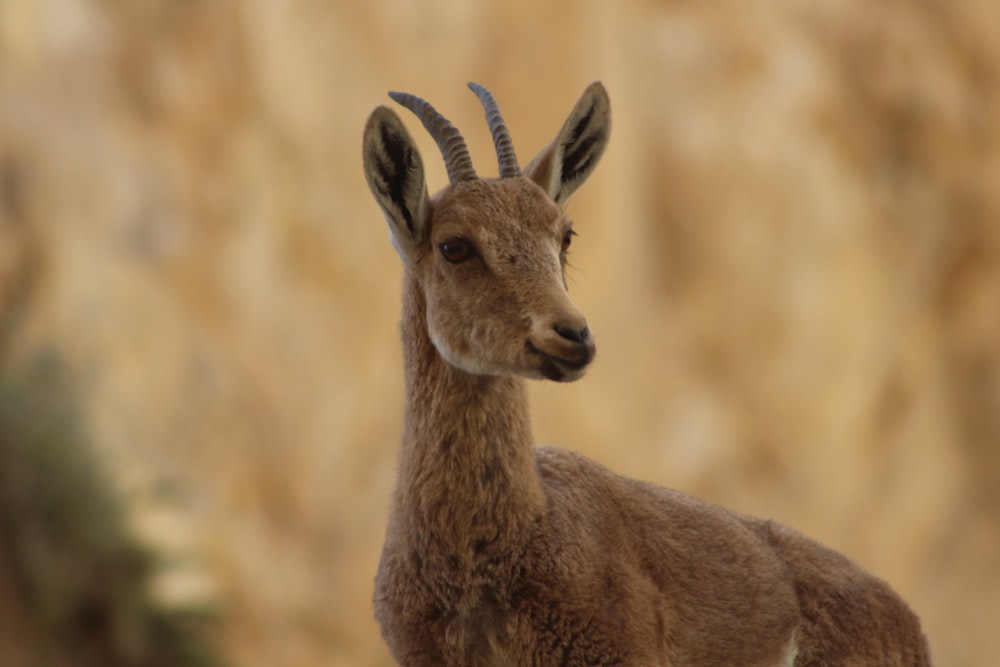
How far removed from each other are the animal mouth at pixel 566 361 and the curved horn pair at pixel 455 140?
2.16ft

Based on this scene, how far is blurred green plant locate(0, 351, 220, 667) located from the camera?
11586mm

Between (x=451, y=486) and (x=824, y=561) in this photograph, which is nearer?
(x=451, y=486)

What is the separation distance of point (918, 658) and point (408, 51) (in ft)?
26.7

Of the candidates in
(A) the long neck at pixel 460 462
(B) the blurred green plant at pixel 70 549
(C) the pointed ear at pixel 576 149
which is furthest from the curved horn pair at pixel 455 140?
(B) the blurred green plant at pixel 70 549

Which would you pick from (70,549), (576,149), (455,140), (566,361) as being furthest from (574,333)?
(70,549)

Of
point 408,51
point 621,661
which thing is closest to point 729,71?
point 408,51

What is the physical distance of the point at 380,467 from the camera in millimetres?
11609

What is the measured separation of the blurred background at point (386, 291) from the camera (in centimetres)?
1134

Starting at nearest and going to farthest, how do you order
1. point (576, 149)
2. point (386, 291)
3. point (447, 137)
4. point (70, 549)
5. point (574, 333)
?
point (574, 333) < point (447, 137) < point (576, 149) < point (386, 291) < point (70, 549)

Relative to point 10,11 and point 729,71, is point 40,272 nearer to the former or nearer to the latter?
point 10,11

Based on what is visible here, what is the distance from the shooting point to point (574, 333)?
3809mm

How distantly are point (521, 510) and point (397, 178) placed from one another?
1.05 metres

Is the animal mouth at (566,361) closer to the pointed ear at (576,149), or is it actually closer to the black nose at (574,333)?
the black nose at (574,333)

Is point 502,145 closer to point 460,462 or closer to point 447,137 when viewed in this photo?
point 447,137
